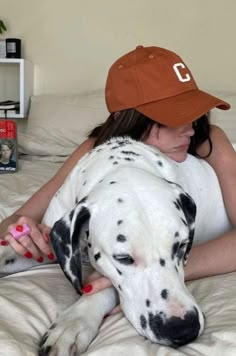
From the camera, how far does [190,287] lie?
1.25 metres

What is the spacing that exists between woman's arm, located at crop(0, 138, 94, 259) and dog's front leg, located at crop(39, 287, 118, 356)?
0.27 meters

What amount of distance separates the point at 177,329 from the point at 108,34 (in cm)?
347

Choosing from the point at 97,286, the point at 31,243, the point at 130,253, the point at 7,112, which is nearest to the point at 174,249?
the point at 130,253

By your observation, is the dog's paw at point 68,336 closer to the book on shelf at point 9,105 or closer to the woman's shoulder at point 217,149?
the woman's shoulder at point 217,149

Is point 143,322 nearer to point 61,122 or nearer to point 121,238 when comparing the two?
point 121,238

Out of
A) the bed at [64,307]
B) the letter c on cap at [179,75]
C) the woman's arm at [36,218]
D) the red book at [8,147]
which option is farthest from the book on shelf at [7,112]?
the letter c on cap at [179,75]

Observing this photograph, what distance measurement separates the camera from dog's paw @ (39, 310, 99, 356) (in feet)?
3.06

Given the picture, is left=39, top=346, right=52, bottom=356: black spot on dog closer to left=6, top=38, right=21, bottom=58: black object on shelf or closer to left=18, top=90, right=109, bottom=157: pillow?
left=18, top=90, right=109, bottom=157: pillow

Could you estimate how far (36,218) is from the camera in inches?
65.5

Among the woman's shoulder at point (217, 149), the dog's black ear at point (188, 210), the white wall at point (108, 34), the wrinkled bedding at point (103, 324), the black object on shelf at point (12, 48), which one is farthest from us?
the black object on shelf at point (12, 48)

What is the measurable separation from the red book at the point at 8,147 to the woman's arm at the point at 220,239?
1.60 metres

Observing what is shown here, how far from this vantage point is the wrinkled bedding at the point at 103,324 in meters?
0.90

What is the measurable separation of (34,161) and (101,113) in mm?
659

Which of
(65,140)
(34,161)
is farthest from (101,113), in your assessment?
(34,161)
